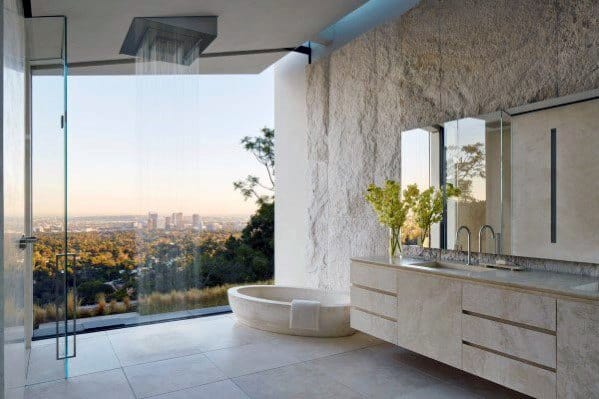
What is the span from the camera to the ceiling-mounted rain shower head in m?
3.88

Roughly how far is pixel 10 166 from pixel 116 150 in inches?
110

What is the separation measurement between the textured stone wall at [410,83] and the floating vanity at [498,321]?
38.9 inches

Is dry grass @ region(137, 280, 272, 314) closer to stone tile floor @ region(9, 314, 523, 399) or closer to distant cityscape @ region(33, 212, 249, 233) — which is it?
stone tile floor @ region(9, 314, 523, 399)

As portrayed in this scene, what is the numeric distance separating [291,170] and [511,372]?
376cm

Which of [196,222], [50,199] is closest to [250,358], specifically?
[196,222]

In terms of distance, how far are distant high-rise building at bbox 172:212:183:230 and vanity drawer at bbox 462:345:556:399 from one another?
2.66 m

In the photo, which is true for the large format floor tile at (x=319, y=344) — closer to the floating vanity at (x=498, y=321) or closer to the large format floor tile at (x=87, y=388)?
the floating vanity at (x=498, y=321)

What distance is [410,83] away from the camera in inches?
154

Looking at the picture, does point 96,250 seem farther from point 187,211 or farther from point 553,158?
point 553,158

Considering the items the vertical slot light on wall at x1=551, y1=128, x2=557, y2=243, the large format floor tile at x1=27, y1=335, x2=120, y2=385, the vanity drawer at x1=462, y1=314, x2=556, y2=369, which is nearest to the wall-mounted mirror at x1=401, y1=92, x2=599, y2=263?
the vertical slot light on wall at x1=551, y1=128, x2=557, y2=243

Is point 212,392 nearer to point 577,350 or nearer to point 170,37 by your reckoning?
point 577,350

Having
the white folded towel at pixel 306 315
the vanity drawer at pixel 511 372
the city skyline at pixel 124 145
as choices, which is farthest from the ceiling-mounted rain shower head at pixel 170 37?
the vanity drawer at pixel 511 372

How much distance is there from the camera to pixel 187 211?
425cm

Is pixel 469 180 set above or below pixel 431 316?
above
